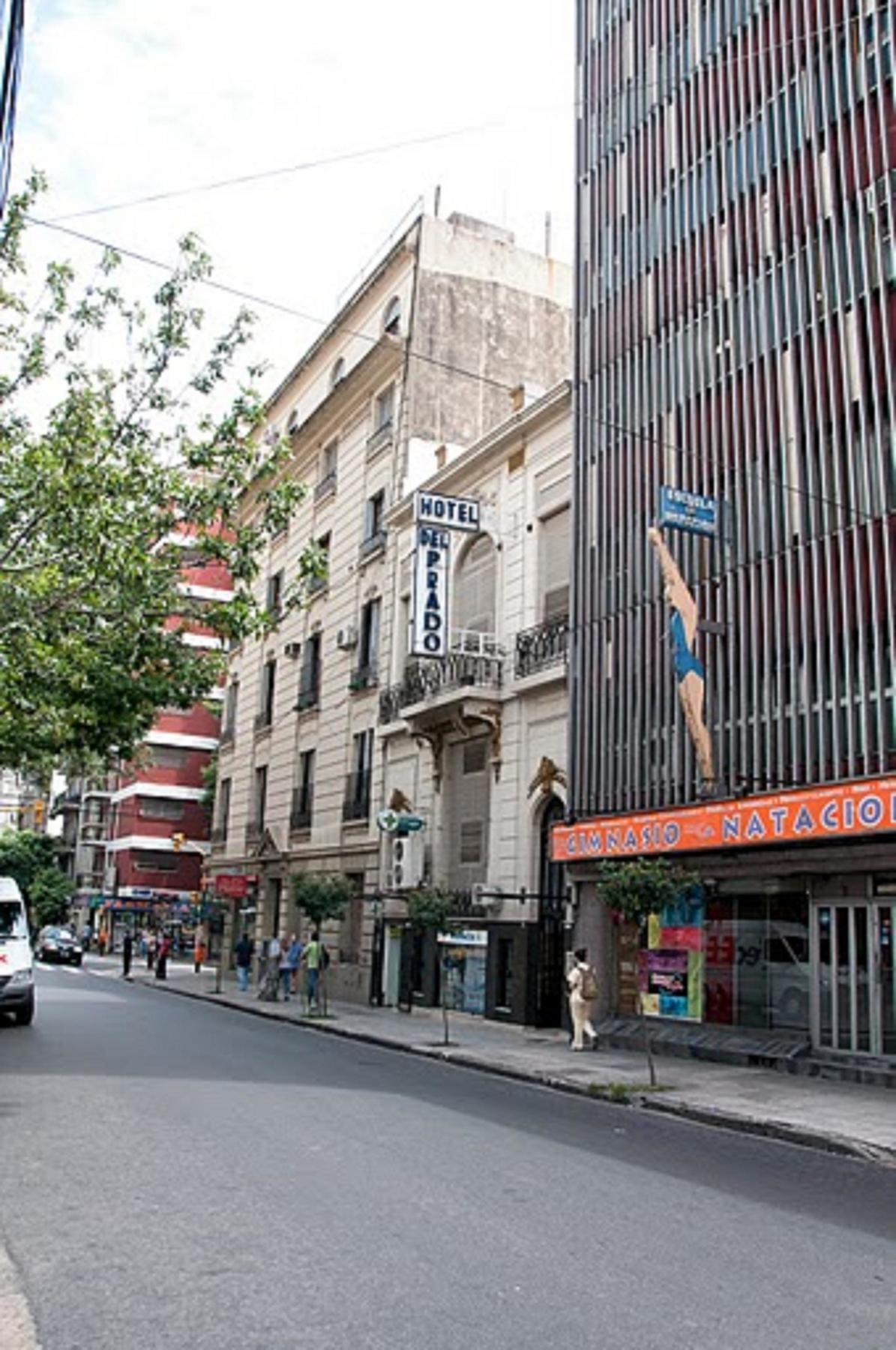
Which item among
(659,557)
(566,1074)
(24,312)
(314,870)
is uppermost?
(24,312)

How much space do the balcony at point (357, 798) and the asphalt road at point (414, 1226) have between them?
59.9ft

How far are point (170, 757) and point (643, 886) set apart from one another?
4978 cm

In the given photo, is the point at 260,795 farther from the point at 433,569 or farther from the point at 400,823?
the point at 433,569

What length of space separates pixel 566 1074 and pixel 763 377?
1095 centimetres

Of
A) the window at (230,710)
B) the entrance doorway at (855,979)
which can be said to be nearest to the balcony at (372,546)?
the window at (230,710)

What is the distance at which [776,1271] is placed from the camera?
19.3 feet

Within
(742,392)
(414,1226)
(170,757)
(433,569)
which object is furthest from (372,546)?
(170,757)

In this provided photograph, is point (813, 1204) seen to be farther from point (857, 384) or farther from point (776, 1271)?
point (857, 384)

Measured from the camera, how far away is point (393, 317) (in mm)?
32562

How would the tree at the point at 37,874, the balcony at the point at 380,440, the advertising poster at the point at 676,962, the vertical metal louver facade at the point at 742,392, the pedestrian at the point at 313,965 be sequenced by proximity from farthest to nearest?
the tree at the point at 37,874, the balcony at the point at 380,440, the pedestrian at the point at 313,965, the advertising poster at the point at 676,962, the vertical metal louver facade at the point at 742,392

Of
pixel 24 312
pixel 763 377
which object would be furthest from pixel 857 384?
pixel 24 312

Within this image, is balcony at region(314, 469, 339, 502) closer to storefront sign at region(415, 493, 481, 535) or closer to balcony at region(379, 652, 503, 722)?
balcony at region(379, 652, 503, 722)

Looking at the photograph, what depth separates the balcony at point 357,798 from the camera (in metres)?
30.4

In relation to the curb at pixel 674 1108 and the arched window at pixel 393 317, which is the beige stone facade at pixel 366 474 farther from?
the curb at pixel 674 1108
